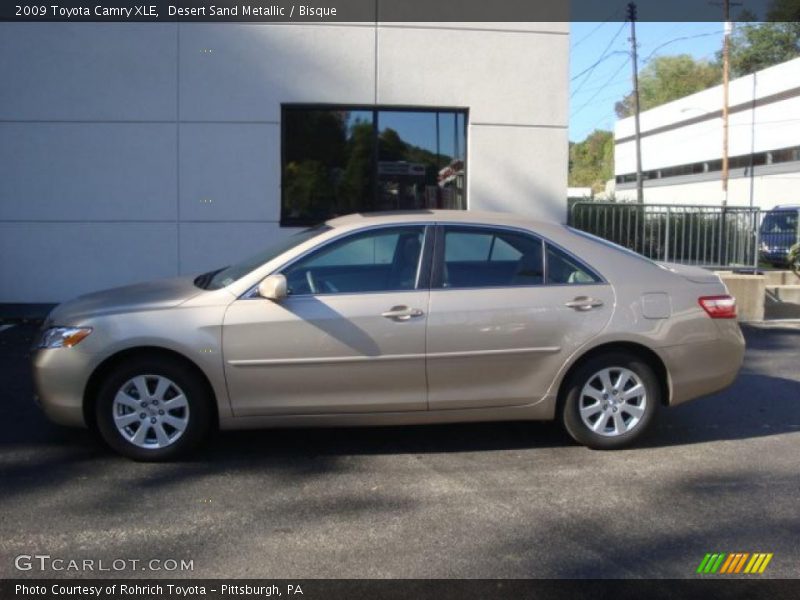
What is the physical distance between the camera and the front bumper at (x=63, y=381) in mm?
5449

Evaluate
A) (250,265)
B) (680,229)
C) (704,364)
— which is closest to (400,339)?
(250,265)

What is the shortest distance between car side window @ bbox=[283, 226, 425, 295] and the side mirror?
0.58ft

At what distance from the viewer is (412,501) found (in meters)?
4.98

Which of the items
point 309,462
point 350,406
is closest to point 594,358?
point 350,406

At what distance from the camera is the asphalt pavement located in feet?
13.8

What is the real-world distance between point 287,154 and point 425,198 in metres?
1.97

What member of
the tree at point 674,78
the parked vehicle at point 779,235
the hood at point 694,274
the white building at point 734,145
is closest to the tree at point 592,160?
the tree at point 674,78

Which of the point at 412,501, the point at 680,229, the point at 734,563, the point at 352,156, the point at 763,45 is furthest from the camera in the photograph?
the point at 763,45

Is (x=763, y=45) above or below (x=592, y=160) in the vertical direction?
above

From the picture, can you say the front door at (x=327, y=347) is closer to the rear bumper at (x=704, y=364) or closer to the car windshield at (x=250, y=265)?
the car windshield at (x=250, y=265)

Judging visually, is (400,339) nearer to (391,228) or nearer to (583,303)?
(391,228)

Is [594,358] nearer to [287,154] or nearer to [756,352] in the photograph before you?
[756,352]

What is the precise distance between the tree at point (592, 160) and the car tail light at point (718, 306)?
270 feet

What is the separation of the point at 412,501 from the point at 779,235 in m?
11.5
